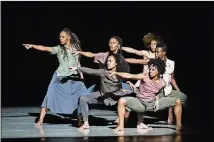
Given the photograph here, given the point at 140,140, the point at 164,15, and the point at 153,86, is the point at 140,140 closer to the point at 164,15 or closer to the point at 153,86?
the point at 153,86

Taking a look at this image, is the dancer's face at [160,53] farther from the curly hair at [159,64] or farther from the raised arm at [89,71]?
the raised arm at [89,71]

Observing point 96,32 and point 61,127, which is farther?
point 96,32

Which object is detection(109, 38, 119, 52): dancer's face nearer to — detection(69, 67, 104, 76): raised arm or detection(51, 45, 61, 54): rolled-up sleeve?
detection(69, 67, 104, 76): raised arm

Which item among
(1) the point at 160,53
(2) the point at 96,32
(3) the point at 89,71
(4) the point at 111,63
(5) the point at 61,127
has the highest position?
(2) the point at 96,32


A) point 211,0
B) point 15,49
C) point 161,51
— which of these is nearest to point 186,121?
point 161,51

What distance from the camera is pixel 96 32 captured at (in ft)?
46.3

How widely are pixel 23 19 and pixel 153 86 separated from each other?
776cm

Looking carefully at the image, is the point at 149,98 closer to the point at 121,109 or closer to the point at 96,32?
the point at 121,109

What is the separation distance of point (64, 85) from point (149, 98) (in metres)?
1.31

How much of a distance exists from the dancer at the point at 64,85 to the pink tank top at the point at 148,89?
94 cm

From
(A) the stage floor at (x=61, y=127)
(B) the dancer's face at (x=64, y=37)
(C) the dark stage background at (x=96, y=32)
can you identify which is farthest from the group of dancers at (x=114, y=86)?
(C) the dark stage background at (x=96, y=32)

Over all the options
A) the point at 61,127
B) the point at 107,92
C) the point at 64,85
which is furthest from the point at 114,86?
the point at 61,127

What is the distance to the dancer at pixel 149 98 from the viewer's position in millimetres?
6906

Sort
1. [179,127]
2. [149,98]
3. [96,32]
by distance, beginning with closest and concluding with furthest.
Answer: [149,98] < [179,127] < [96,32]
